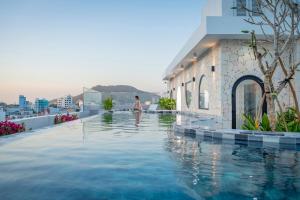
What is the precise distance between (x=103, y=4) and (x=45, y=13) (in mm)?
3001

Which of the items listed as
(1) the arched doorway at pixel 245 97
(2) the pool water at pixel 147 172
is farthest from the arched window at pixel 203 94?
(2) the pool water at pixel 147 172

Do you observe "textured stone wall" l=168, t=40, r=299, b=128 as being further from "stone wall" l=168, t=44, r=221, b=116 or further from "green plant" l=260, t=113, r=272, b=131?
"green plant" l=260, t=113, r=272, b=131

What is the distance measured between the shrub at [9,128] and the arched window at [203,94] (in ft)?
27.1

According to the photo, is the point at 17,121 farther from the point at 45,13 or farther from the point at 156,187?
the point at 45,13

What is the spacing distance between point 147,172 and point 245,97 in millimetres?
8322

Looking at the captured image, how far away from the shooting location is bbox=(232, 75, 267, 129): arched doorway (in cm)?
1091

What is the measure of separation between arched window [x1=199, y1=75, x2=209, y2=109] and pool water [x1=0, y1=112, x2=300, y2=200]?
7.80 m

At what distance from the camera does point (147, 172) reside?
3691 millimetres

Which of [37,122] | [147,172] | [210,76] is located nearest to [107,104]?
[210,76]

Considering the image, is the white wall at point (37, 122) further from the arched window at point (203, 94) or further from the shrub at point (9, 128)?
the arched window at point (203, 94)

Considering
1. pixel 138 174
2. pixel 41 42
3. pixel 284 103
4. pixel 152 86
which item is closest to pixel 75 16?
pixel 41 42

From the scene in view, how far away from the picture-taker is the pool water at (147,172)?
287 centimetres

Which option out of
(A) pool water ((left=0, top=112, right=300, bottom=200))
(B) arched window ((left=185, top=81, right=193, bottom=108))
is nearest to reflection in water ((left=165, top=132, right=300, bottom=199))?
(A) pool water ((left=0, top=112, right=300, bottom=200))

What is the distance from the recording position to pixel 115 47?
21.6 m
